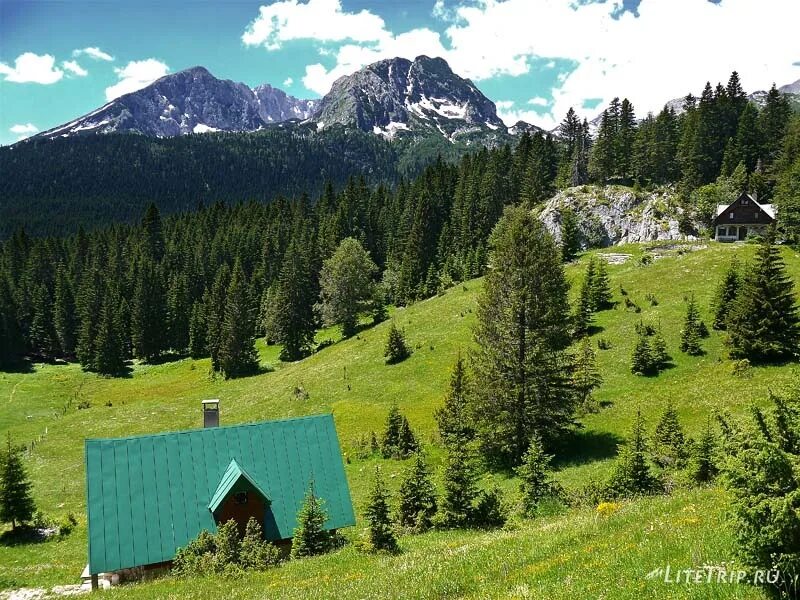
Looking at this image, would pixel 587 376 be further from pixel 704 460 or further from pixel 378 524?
pixel 378 524

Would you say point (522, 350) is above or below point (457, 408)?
above

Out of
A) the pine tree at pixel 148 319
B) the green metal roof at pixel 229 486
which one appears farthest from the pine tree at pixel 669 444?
the pine tree at pixel 148 319

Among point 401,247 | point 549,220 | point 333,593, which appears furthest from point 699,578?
point 401,247

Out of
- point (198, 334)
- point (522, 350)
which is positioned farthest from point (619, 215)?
point (198, 334)

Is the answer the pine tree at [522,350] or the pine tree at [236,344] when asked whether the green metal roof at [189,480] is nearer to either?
the pine tree at [522,350]

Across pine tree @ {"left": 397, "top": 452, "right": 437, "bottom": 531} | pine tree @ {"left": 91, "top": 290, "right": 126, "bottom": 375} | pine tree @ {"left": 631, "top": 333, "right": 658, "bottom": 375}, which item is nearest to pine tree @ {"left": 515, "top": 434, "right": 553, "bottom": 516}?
pine tree @ {"left": 397, "top": 452, "right": 437, "bottom": 531}

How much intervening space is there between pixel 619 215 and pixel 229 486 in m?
81.6

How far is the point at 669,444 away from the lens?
23.6m

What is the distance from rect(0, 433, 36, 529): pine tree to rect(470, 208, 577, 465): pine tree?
1001 inches

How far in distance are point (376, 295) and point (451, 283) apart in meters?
12.4

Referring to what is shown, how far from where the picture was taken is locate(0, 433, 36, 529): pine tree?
27438 mm

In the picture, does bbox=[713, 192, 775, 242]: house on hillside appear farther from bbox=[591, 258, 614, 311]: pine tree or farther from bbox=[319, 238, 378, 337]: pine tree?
bbox=[319, 238, 378, 337]: pine tree

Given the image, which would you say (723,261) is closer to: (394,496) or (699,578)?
(394,496)

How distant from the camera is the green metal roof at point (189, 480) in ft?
58.7
